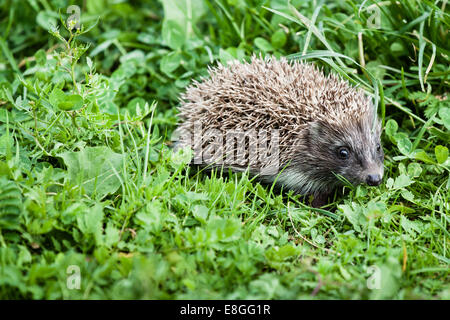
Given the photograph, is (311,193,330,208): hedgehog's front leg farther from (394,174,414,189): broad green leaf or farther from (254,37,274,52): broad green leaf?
(254,37,274,52): broad green leaf

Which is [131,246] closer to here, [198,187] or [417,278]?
[198,187]

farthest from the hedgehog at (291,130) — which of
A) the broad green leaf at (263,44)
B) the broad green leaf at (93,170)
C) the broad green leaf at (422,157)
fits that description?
the broad green leaf at (93,170)

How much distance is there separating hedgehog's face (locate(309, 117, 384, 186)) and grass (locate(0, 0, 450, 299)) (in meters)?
0.22

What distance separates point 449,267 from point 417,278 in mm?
329

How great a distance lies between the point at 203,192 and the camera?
161 inches

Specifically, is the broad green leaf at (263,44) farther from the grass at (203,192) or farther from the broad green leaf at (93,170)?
the broad green leaf at (93,170)

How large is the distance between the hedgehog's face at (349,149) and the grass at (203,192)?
0.71ft

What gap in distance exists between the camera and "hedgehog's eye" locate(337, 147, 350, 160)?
4391 millimetres

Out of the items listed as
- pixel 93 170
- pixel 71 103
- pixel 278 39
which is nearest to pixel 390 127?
pixel 278 39

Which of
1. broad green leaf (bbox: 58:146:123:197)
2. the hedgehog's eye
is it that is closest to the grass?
broad green leaf (bbox: 58:146:123:197)

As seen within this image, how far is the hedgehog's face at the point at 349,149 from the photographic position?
4.27 meters

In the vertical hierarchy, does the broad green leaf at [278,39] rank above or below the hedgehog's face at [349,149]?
above

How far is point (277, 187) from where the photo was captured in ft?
15.4
